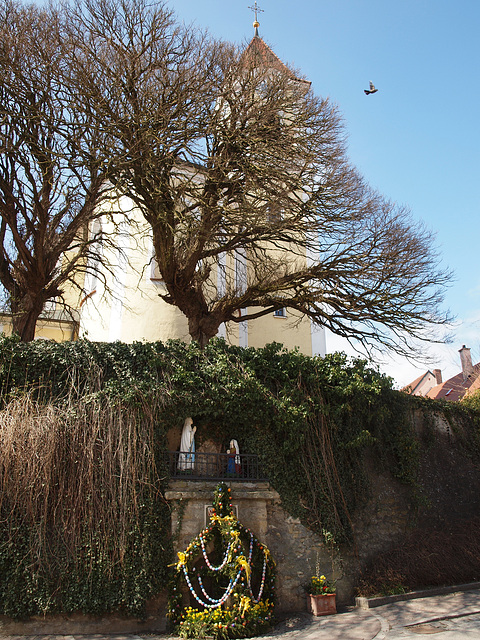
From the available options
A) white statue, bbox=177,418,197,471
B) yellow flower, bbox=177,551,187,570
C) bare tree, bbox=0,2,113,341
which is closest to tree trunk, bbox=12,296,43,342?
bare tree, bbox=0,2,113,341

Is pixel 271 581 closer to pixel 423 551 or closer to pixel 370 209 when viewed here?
pixel 423 551

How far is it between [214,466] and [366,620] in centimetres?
419

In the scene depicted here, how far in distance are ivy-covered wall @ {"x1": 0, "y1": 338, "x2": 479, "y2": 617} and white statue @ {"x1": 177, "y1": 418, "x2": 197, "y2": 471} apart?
0.27 meters

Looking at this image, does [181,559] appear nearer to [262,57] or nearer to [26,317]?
[26,317]

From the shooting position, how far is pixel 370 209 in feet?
47.7

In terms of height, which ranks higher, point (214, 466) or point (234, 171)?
point (234, 171)

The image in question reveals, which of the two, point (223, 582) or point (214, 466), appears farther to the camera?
point (214, 466)

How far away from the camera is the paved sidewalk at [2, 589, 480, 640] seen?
920 centimetres

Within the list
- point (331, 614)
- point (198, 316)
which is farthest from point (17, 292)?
point (331, 614)

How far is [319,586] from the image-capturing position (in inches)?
425

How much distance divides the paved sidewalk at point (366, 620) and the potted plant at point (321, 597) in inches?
6.7

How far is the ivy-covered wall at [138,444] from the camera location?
388 inches

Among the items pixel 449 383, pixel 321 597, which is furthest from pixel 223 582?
pixel 449 383

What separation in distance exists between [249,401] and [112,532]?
387cm
